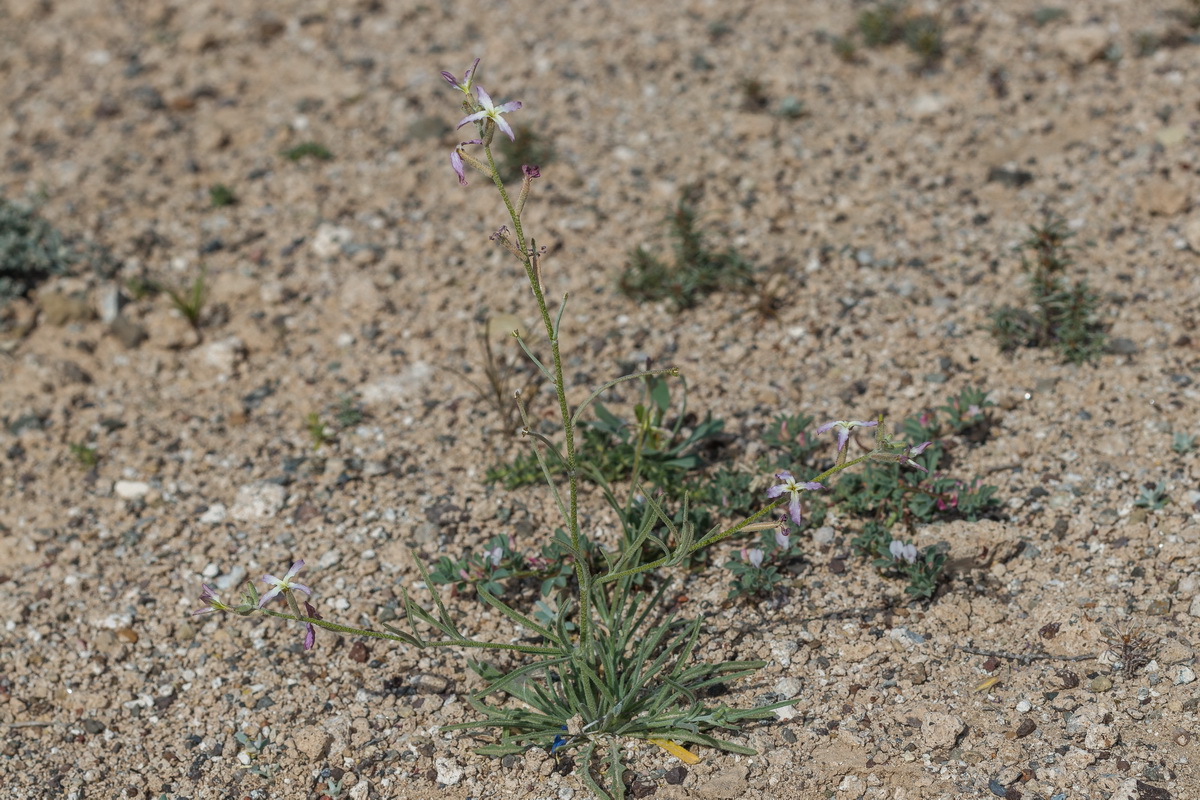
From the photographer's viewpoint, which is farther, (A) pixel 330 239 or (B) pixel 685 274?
(A) pixel 330 239

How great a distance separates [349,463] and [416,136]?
99.2 inches

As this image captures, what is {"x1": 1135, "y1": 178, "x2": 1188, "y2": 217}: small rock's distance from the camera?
4988 mm

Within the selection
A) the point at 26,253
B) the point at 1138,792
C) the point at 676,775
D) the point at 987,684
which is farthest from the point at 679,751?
the point at 26,253

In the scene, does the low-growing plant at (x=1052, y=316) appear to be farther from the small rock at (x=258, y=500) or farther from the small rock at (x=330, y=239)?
the small rock at (x=330, y=239)

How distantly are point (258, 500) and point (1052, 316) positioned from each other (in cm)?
355

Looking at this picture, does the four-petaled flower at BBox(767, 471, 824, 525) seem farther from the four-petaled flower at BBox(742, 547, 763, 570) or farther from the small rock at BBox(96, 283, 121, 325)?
the small rock at BBox(96, 283, 121, 325)

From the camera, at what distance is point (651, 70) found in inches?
253

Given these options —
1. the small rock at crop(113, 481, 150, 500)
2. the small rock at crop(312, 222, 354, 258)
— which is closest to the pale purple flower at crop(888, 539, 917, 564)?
the small rock at crop(113, 481, 150, 500)

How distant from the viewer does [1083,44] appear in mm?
6020

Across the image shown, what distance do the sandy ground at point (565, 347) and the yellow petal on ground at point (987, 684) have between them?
0.25 ft

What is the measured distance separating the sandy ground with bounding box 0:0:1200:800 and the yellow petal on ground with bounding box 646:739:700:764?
0.17ft

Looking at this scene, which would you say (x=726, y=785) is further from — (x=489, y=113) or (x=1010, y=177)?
(x=1010, y=177)

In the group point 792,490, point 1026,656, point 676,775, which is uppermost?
point 792,490

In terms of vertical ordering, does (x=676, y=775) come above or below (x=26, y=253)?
below
